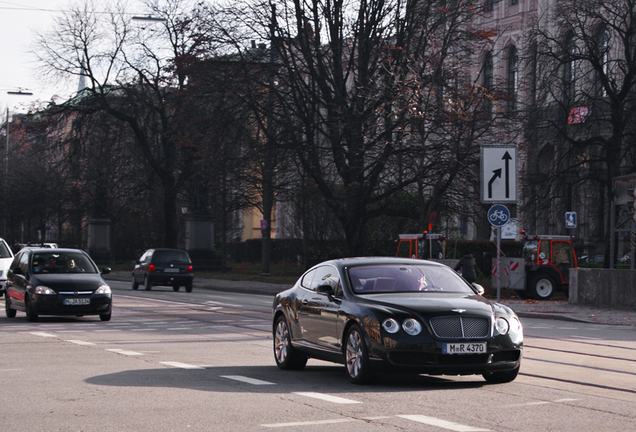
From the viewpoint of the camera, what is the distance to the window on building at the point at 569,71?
3391 centimetres

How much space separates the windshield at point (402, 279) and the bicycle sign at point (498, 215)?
1307 cm

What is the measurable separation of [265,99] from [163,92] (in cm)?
1640

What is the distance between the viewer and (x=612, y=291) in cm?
2539

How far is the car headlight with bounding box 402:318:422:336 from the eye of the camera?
9.34 meters

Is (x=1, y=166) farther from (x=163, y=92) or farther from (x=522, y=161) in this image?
(x=522, y=161)

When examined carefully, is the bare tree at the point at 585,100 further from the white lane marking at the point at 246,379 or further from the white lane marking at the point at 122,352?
the white lane marking at the point at 246,379

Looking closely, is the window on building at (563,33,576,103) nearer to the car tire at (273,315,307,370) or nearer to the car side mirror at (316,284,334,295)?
the car tire at (273,315,307,370)

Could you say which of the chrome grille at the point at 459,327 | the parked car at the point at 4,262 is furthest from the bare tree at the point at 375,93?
the chrome grille at the point at 459,327

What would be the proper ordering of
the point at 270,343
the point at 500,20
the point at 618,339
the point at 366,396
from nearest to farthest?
the point at 366,396 → the point at 270,343 → the point at 618,339 → the point at 500,20

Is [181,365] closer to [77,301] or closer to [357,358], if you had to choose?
[357,358]

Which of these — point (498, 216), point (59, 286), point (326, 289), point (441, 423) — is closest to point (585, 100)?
point (498, 216)

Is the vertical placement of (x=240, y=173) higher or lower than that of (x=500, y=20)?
lower

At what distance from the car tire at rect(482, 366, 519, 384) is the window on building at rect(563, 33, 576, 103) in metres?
25.3

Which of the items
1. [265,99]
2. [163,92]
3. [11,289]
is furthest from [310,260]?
[11,289]
